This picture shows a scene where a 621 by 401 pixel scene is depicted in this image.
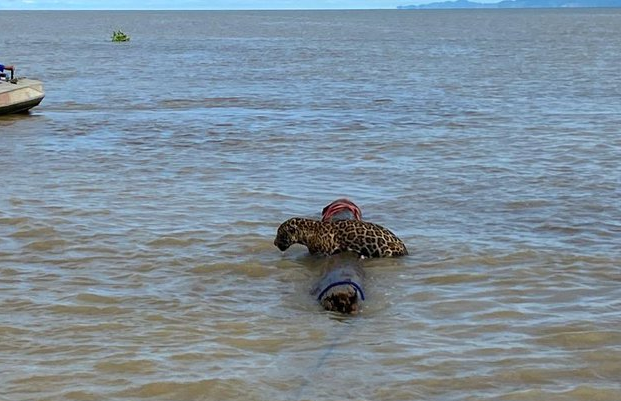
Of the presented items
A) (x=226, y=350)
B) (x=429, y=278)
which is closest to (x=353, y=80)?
(x=429, y=278)

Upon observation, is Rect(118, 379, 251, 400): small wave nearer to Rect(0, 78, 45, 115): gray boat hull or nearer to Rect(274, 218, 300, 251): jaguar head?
Rect(274, 218, 300, 251): jaguar head

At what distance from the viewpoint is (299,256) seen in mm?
9531

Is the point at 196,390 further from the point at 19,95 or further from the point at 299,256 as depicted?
the point at 19,95

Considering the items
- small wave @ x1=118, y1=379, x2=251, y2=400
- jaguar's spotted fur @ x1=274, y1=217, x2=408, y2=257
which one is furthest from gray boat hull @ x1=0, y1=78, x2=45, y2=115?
small wave @ x1=118, y1=379, x2=251, y2=400

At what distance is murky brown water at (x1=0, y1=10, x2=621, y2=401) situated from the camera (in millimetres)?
6562

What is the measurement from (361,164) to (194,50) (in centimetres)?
4126

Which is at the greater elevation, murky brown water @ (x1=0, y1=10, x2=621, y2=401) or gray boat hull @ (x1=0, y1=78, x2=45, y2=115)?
gray boat hull @ (x1=0, y1=78, x2=45, y2=115)

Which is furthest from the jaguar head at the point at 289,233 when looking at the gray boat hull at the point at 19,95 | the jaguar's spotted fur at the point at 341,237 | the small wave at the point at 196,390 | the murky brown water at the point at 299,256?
the gray boat hull at the point at 19,95

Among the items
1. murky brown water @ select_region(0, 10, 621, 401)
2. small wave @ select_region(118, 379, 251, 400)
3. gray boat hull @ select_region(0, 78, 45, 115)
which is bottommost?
small wave @ select_region(118, 379, 251, 400)

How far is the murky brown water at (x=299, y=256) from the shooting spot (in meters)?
6.56

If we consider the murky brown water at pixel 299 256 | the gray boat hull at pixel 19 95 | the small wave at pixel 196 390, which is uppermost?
the gray boat hull at pixel 19 95

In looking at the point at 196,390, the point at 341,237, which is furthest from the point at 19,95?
the point at 196,390

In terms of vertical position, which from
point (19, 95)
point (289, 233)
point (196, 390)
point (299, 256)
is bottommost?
point (196, 390)

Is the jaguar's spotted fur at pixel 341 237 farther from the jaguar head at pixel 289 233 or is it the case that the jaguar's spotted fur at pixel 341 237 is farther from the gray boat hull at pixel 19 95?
the gray boat hull at pixel 19 95
